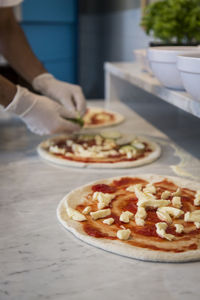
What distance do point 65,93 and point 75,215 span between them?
0.92m

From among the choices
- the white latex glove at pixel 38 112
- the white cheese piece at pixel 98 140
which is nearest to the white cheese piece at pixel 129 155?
the white cheese piece at pixel 98 140

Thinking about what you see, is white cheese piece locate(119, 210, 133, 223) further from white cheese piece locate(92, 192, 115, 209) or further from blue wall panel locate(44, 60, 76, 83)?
blue wall panel locate(44, 60, 76, 83)

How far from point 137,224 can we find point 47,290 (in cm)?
29

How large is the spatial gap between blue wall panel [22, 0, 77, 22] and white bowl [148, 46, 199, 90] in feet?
9.08

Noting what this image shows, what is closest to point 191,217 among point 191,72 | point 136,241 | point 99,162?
point 136,241

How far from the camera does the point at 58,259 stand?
81 cm

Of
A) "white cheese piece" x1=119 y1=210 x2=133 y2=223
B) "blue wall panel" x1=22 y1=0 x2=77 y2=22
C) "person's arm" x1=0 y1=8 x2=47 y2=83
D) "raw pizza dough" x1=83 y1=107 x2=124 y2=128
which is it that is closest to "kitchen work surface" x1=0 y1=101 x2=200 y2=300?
"white cheese piece" x1=119 y1=210 x2=133 y2=223

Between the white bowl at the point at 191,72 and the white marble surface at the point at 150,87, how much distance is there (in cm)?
9

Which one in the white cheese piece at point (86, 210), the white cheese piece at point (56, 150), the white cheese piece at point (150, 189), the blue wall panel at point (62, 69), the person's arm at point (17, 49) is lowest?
the blue wall panel at point (62, 69)

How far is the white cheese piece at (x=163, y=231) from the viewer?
2.83ft

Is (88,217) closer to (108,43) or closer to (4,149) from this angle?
(4,149)

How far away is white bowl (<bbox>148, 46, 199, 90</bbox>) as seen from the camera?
4.41 feet

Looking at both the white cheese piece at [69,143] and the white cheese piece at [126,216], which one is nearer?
the white cheese piece at [126,216]

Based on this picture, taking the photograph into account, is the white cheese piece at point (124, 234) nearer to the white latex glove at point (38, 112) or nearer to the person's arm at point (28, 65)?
the white latex glove at point (38, 112)
